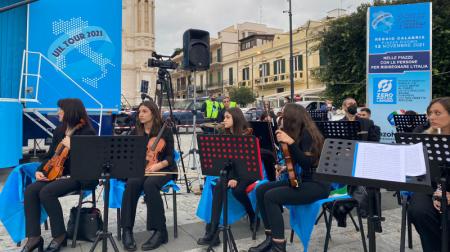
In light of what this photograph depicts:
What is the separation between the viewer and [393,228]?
4.74 meters

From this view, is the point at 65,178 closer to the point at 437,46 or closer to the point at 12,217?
the point at 12,217

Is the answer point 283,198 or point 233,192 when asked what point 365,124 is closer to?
point 233,192

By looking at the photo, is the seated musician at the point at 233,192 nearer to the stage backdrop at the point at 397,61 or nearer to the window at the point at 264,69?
the stage backdrop at the point at 397,61

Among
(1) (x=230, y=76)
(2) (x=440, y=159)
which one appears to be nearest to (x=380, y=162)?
(2) (x=440, y=159)

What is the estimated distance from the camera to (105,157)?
3.58 metres

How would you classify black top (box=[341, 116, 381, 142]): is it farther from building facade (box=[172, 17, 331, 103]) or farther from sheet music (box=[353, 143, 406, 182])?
building facade (box=[172, 17, 331, 103])

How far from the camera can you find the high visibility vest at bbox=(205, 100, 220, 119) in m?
11.0

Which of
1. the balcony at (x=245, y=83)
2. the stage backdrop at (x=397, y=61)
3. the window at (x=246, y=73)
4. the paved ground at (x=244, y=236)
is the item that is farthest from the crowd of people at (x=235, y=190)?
the window at (x=246, y=73)

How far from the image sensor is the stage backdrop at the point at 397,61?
832 centimetres

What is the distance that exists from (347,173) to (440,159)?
30.7 inches

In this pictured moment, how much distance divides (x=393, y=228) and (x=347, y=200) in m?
1.31

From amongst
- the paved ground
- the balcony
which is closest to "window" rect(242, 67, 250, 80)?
the balcony

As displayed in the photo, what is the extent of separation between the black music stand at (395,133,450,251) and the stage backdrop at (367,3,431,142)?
5963mm

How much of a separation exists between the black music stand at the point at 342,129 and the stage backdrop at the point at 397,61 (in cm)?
435
